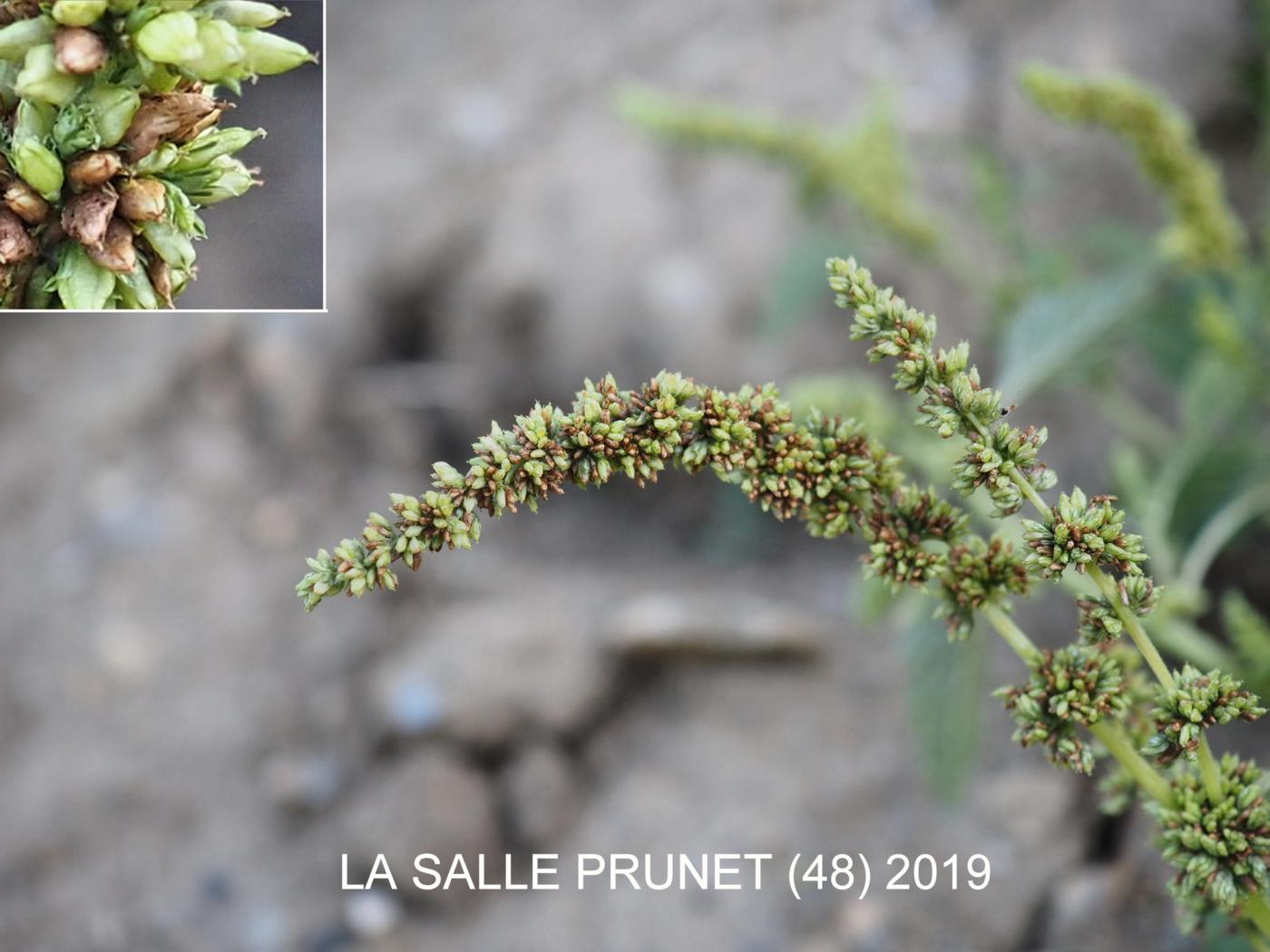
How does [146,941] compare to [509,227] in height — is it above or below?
below

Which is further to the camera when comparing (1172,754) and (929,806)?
(929,806)

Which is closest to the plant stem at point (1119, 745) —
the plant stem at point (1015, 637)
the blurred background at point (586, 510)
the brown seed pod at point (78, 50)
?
the plant stem at point (1015, 637)

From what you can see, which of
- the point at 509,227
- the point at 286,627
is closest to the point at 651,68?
the point at 509,227

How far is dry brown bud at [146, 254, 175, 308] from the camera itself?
479 mm

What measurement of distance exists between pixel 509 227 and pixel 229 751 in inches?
21.1

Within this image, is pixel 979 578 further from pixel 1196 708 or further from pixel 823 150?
pixel 823 150

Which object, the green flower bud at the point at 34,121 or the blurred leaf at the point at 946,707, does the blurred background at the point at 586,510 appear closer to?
the blurred leaf at the point at 946,707

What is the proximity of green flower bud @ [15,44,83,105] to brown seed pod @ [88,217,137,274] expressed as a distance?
5 cm

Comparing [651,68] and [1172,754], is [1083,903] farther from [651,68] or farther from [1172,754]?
[651,68]

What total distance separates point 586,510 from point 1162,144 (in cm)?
58

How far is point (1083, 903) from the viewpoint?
2.16ft

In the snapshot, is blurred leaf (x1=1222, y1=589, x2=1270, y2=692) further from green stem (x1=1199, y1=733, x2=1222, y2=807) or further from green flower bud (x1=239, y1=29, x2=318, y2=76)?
green flower bud (x1=239, y1=29, x2=318, y2=76)

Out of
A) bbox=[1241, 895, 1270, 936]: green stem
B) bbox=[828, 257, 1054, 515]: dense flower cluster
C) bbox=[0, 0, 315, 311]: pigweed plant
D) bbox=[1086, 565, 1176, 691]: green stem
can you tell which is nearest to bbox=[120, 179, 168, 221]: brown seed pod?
bbox=[0, 0, 315, 311]: pigweed plant

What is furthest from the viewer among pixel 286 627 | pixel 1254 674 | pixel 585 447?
pixel 286 627
